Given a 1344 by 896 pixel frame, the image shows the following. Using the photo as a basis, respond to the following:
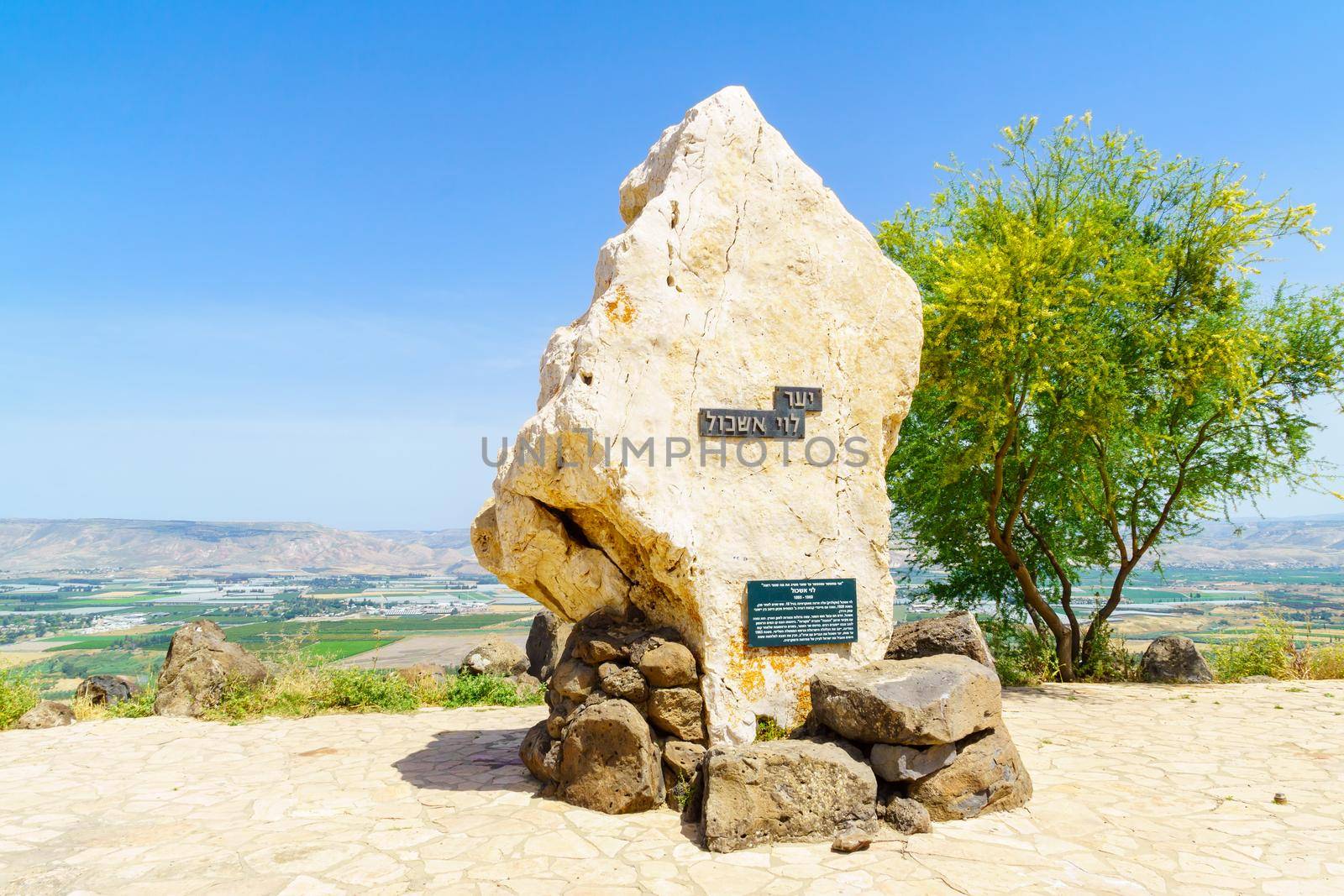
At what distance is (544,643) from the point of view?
12242mm

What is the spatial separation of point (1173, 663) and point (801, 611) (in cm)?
852

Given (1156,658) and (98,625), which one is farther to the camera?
(98,625)

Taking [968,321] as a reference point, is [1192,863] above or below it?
below

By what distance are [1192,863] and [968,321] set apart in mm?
6958

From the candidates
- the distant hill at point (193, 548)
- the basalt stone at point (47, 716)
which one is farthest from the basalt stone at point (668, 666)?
the distant hill at point (193, 548)

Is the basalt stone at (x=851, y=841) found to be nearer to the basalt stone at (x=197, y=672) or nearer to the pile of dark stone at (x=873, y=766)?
the pile of dark stone at (x=873, y=766)

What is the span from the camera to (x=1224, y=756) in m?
7.32

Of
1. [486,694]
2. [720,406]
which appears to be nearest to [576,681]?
[720,406]

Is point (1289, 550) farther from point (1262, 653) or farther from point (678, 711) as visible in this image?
point (678, 711)

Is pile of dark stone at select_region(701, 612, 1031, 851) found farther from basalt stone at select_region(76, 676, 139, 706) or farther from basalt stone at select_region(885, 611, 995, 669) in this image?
basalt stone at select_region(76, 676, 139, 706)

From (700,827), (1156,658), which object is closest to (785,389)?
(700,827)

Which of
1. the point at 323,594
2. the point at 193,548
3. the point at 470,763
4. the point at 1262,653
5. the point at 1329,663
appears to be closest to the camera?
the point at 470,763

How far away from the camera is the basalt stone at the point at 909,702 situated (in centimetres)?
536

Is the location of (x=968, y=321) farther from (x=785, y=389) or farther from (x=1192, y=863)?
(x=1192, y=863)
